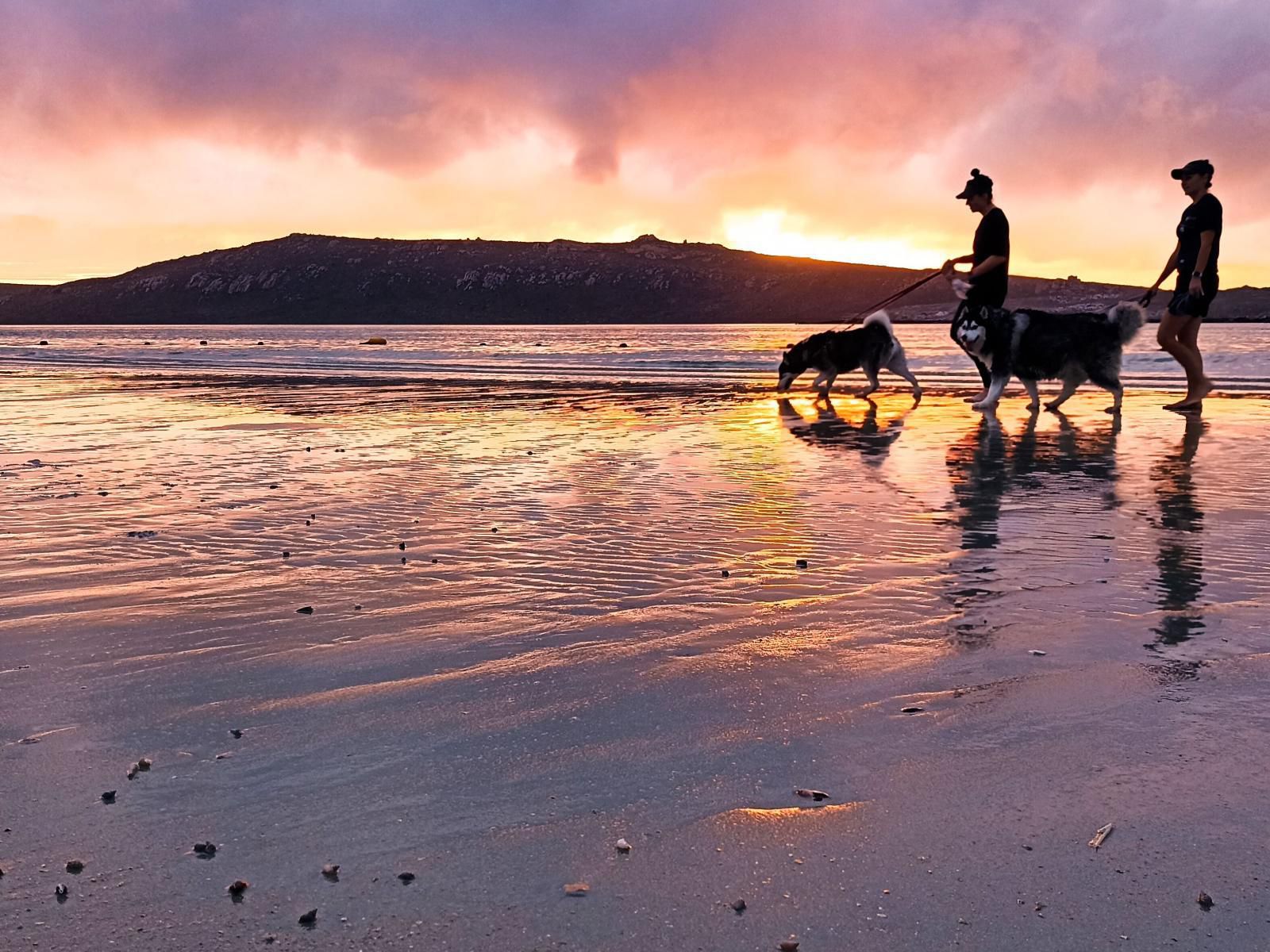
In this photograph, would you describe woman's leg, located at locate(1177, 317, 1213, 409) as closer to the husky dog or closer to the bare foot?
the bare foot

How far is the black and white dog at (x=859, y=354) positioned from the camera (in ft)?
49.8

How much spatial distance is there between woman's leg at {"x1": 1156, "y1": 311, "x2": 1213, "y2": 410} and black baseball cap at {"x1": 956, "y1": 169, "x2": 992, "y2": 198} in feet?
7.25

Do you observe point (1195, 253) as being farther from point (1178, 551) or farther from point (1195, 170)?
point (1178, 551)

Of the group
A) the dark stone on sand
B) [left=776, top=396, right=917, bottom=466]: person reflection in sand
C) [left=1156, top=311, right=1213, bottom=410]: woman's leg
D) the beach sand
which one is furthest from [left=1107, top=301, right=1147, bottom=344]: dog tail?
the dark stone on sand

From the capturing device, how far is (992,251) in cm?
1177

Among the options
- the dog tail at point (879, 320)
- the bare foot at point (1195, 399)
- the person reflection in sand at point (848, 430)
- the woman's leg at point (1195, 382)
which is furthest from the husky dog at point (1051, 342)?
the dog tail at point (879, 320)

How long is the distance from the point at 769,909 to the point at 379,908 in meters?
0.68

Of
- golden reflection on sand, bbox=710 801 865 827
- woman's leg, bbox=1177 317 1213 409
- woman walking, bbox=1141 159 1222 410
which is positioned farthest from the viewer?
woman's leg, bbox=1177 317 1213 409

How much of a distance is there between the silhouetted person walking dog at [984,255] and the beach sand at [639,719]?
5.91 meters

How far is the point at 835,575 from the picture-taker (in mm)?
4371

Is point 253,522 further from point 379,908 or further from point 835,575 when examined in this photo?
point 379,908

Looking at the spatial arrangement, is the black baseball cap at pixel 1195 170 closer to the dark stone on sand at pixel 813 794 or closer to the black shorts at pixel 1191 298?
the black shorts at pixel 1191 298

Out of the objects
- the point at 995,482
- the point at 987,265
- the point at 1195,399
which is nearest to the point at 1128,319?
the point at 1195,399

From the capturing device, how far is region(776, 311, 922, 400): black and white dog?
597 inches
